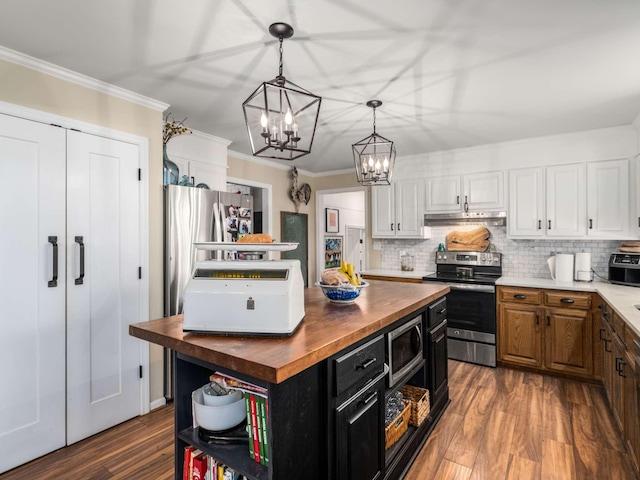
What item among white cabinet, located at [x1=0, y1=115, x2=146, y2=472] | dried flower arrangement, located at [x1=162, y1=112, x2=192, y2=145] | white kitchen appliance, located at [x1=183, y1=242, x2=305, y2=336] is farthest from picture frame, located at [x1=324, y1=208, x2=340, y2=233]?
white kitchen appliance, located at [x1=183, y1=242, x2=305, y2=336]

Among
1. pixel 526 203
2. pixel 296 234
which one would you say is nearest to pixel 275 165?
pixel 296 234

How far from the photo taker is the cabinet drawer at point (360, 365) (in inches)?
56.8

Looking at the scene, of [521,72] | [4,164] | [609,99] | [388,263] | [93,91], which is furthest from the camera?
[388,263]

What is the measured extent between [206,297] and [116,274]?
1.59 metres

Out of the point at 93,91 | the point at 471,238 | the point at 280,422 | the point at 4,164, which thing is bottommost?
the point at 280,422

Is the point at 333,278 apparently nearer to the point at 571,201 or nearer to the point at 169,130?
the point at 169,130

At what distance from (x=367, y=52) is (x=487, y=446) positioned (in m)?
2.58

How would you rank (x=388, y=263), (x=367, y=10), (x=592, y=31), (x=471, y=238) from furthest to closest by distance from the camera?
(x=388, y=263)
(x=471, y=238)
(x=592, y=31)
(x=367, y=10)

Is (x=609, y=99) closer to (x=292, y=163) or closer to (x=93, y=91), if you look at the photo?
(x=292, y=163)

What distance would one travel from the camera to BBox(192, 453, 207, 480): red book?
1.50m

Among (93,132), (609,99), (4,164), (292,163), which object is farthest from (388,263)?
(4,164)

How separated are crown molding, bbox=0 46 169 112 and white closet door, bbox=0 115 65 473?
1.14ft

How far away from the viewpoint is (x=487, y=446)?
2.31m

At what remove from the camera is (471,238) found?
4.31 meters
